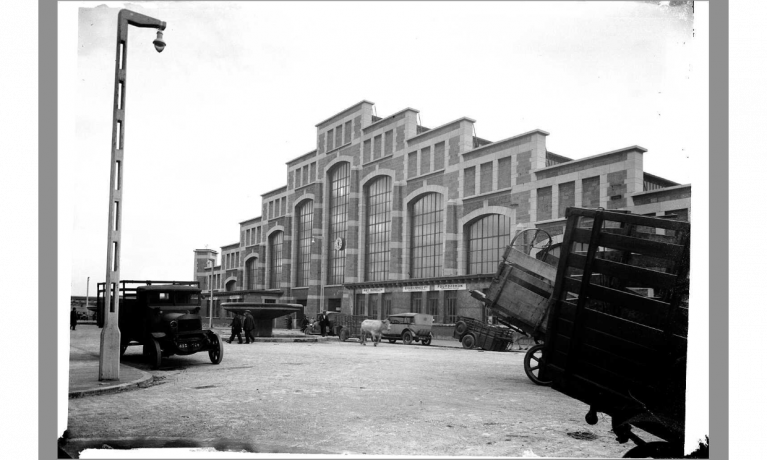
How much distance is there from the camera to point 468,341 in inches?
453

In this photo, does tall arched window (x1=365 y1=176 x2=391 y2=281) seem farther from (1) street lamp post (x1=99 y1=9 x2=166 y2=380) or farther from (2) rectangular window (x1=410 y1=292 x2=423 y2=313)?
(1) street lamp post (x1=99 y1=9 x2=166 y2=380)

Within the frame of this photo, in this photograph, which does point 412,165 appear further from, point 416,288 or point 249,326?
point 249,326

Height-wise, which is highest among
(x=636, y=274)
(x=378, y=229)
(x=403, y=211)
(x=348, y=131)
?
(x=348, y=131)

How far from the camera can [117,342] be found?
8.84 m

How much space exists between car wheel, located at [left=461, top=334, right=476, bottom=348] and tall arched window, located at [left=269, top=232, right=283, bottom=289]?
389 cm

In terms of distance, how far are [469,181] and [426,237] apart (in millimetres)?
1381

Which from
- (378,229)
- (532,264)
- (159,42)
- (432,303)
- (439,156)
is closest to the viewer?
(159,42)

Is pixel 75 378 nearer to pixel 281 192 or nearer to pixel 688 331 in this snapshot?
pixel 281 192

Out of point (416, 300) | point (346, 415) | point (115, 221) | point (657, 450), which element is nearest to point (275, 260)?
point (416, 300)

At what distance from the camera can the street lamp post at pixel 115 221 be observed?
8328 mm

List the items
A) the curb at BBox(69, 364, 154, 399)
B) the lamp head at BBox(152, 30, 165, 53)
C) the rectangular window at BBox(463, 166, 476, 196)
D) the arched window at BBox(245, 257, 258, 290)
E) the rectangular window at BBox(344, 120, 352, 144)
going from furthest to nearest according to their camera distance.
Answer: the arched window at BBox(245, 257, 258, 290) → the rectangular window at BBox(463, 166, 476, 196) → the rectangular window at BBox(344, 120, 352, 144) → the lamp head at BBox(152, 30, 165, 53) → the curb at BBox(69, 364, 154, 399)

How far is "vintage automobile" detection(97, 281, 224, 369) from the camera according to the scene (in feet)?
36.6

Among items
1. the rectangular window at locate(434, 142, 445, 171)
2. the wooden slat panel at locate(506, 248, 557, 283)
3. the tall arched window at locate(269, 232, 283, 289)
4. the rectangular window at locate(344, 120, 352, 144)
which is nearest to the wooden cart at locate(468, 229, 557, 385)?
the wooden slat panel at locate(506, 248, 557, 283)
